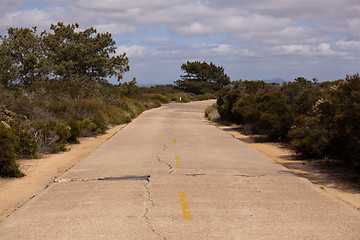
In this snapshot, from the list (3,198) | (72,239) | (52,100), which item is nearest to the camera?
(72,239)

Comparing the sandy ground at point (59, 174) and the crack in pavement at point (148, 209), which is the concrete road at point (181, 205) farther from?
the sandy ground at point (59, 174)

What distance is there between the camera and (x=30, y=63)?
3675 centimetres

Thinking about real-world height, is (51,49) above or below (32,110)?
above

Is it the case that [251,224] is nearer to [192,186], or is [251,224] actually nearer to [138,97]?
[192,186]

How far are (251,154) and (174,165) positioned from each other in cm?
424

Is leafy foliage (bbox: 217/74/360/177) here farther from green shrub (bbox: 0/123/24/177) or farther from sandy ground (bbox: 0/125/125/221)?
green shrub (bbox: 0/123/24/177)

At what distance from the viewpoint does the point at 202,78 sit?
122562 millimetres

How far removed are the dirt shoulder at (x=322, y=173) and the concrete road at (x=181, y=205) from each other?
0.60 metres

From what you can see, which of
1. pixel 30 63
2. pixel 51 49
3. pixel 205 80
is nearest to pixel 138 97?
pixel 51 49

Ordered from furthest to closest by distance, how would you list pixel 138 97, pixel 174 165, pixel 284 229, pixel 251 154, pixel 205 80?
pixel 205 80, pixel 138 97, pixel 251 154, pixel 174 165, pixel 284 229

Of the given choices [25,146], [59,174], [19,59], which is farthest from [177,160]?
[19,59]

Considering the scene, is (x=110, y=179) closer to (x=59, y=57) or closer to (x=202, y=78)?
(x=59, y=57)

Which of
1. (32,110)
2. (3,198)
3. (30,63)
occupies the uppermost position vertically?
(30,63)

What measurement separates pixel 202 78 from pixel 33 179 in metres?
112
